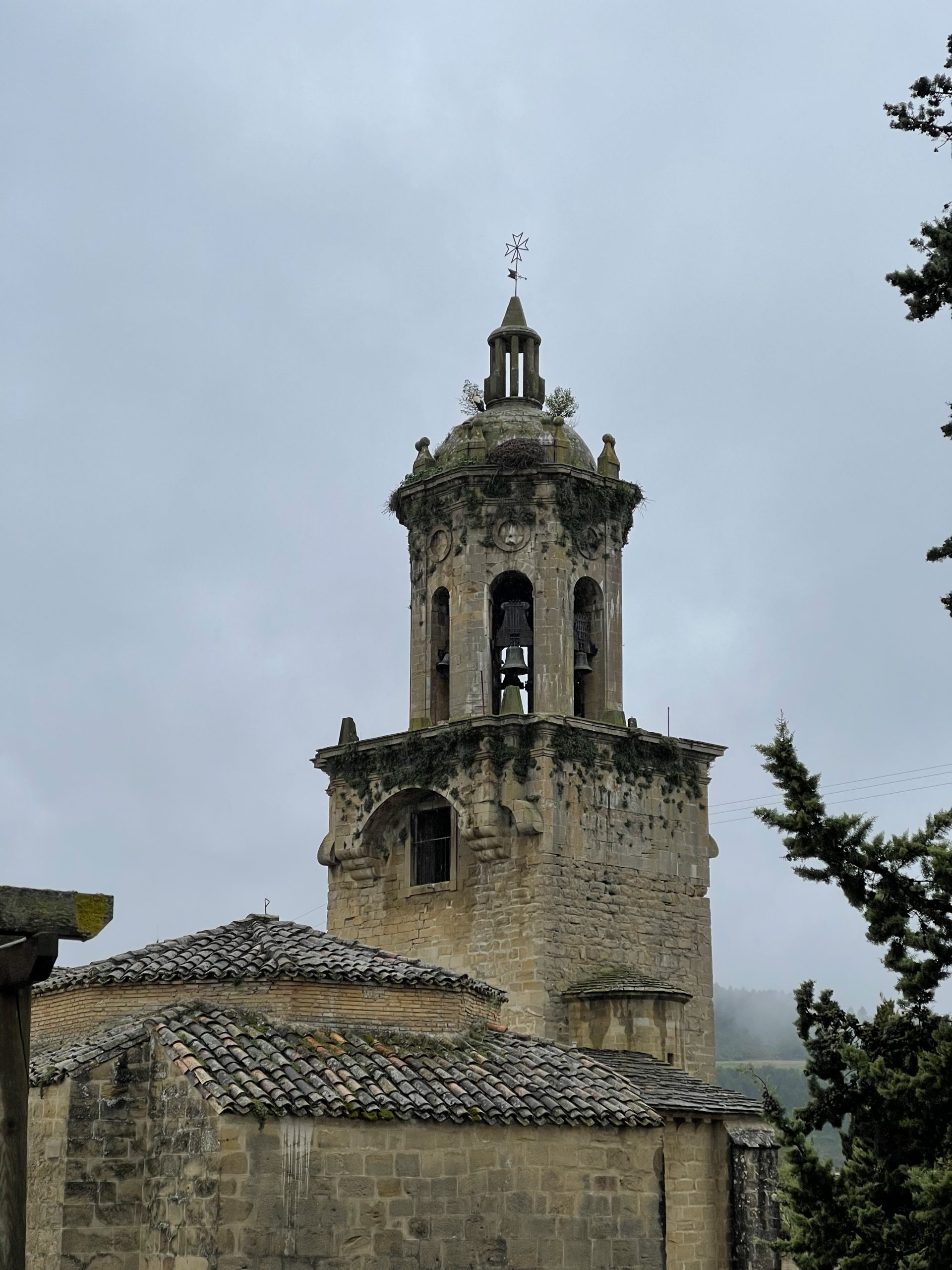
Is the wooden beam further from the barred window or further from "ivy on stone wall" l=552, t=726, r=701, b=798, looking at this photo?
the barred window

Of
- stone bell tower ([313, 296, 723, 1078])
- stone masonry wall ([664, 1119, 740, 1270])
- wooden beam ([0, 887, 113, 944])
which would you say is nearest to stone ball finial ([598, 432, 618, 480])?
stone bell tower ([313, 296, 723, 1078])

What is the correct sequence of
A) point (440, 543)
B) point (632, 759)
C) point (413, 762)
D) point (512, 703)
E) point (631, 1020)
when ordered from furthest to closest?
1. point (440, 543)
2. point (413, 762)
3. point (632, 759)
4. point (512, 703)
5. point (631, 1020)

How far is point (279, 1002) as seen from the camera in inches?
709

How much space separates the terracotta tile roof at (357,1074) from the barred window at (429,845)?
350 inches

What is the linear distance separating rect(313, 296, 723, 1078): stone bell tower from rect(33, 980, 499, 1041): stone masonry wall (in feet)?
22.0

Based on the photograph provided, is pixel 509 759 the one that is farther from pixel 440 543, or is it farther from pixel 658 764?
pixel 440 543

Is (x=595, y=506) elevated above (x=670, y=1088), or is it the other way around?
(x=595, y=506)

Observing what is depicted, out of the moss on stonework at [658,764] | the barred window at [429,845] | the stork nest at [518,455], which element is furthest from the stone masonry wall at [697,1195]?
the stork nest at [518,455]

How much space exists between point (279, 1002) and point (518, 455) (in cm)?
1265

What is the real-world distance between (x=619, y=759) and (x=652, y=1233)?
10380mm

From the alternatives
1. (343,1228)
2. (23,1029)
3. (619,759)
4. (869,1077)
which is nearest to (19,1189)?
(23,1029)

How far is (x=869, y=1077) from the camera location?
40.7ft

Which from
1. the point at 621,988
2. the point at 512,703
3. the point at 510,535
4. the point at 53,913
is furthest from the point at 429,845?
the point at 53,913

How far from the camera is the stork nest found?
28438 millimetres
